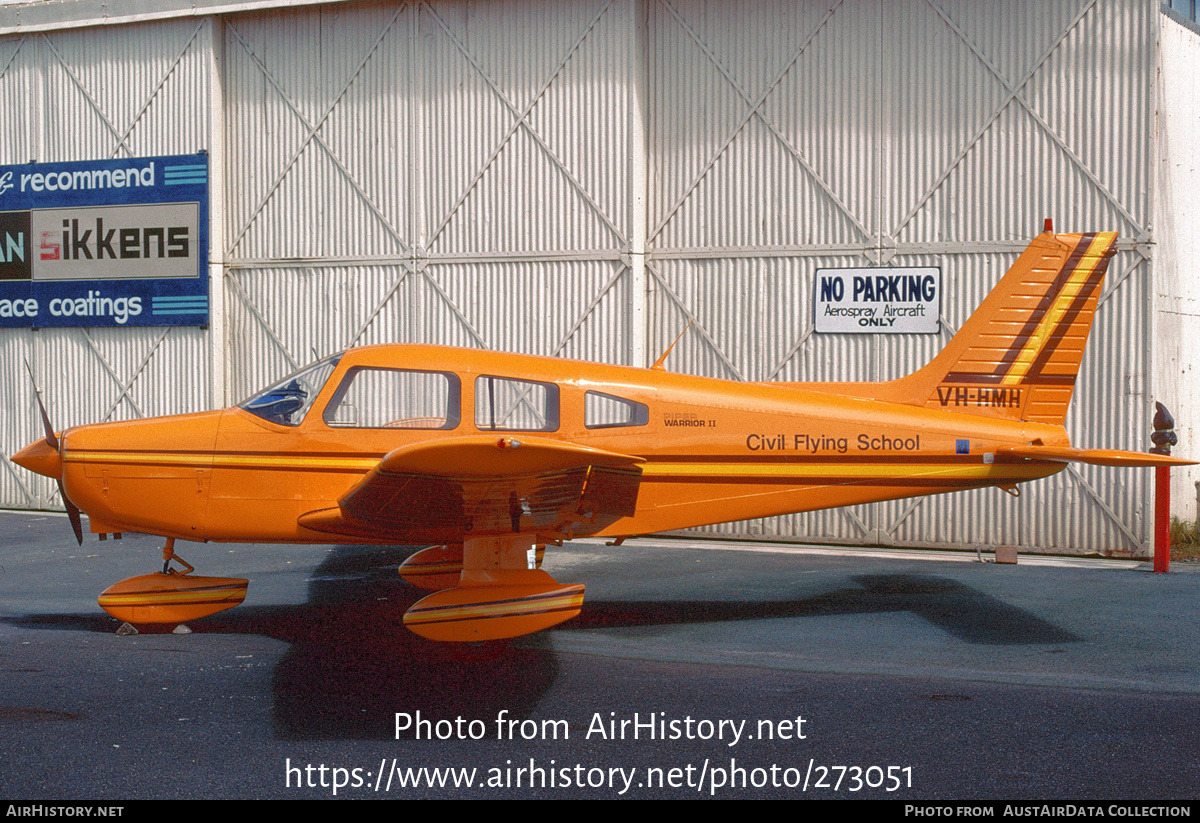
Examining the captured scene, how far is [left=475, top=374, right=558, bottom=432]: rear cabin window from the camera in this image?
297 inches

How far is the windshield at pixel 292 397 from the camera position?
760 cm

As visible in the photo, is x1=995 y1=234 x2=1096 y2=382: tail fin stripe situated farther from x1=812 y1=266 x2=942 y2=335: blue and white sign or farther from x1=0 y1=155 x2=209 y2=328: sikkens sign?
x1=0 y1=155 x2=209 y2=328: sikkens sign

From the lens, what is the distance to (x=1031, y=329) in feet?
27.9

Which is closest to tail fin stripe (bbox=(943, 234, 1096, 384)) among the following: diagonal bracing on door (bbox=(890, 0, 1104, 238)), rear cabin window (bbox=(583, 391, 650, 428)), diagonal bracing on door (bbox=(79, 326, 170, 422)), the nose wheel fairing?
rear cabin window (bbox=(583, 391, 650, 428))

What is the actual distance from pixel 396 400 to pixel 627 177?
21.0ft

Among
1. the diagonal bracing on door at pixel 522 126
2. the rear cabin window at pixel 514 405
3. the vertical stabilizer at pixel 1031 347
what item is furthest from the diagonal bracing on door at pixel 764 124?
the rear cabin window at pixel 514 405

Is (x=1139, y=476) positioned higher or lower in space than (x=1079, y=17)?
lower

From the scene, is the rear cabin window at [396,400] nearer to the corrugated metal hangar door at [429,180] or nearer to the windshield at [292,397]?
the windshield at [292,397]

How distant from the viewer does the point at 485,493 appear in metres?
6.17

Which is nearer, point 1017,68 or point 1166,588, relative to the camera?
point 1166,588

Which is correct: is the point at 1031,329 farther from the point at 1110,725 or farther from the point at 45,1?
the point at 45,1

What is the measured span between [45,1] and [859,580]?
13.9m
